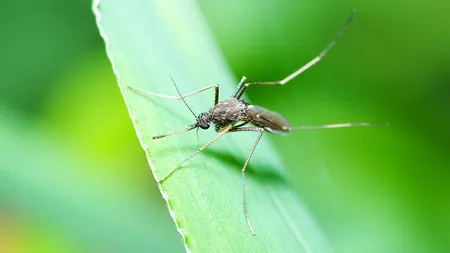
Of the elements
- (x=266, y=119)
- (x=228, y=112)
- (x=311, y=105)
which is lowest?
(x=311, y=105)

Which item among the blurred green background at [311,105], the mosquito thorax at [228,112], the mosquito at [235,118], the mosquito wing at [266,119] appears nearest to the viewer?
the mosquito at [235,118]

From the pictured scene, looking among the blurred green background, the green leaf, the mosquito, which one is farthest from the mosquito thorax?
the blurred green background

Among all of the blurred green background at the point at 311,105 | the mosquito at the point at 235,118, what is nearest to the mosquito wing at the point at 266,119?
the mosquito at the point at 235,118

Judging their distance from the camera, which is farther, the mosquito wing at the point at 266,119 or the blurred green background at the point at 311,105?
the blurred green background at the point at 311,105

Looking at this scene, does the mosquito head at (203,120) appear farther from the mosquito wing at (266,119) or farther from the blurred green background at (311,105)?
the blurred green background at (311,105)

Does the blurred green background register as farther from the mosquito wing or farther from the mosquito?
the mosquito

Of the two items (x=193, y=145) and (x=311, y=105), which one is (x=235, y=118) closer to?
(x=193, y=145)

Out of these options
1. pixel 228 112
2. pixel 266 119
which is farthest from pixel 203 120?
pixel 266 119
